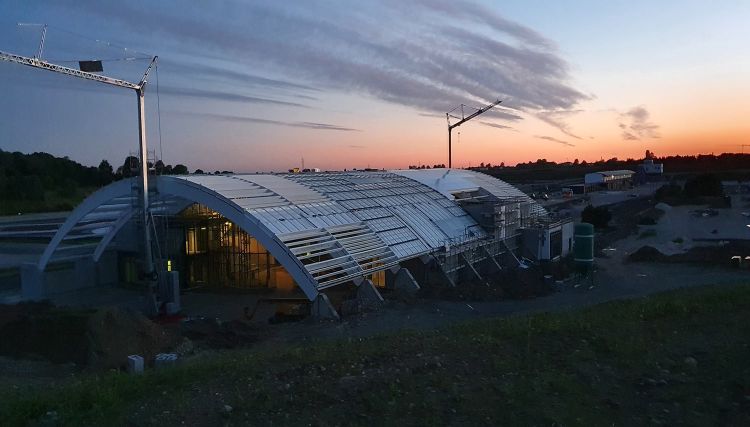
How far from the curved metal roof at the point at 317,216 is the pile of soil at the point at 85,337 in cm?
521

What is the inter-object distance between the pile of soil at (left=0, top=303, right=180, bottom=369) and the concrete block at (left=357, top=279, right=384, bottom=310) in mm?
6733

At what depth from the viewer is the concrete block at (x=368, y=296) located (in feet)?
72.2

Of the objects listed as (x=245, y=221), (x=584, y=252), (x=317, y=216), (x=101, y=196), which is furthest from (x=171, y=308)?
(x=584, y=252)

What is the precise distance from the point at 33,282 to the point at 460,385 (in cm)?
2353

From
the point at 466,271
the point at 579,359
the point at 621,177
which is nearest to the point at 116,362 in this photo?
the point at 579,359

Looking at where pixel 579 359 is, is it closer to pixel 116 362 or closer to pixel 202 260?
pixel 116 362

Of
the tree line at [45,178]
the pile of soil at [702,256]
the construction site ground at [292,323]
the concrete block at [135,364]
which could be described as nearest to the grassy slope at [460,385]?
the concrete block at [135,364]

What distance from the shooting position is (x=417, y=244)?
27.2 m

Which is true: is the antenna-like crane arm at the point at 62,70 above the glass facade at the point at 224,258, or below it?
above

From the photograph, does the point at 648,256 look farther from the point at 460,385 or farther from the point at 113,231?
the point at 460,385

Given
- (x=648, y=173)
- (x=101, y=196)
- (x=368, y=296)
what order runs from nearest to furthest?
(x=368, y=296) < (x=101, y=196) < (x=648, y=173)

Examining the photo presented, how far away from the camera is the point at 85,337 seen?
54.7ft

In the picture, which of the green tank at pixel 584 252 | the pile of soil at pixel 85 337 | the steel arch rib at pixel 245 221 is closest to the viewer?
the pile of soil at pixel 85 337

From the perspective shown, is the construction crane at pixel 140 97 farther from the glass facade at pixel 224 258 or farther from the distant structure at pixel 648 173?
the distant structure at pixel 648 173
